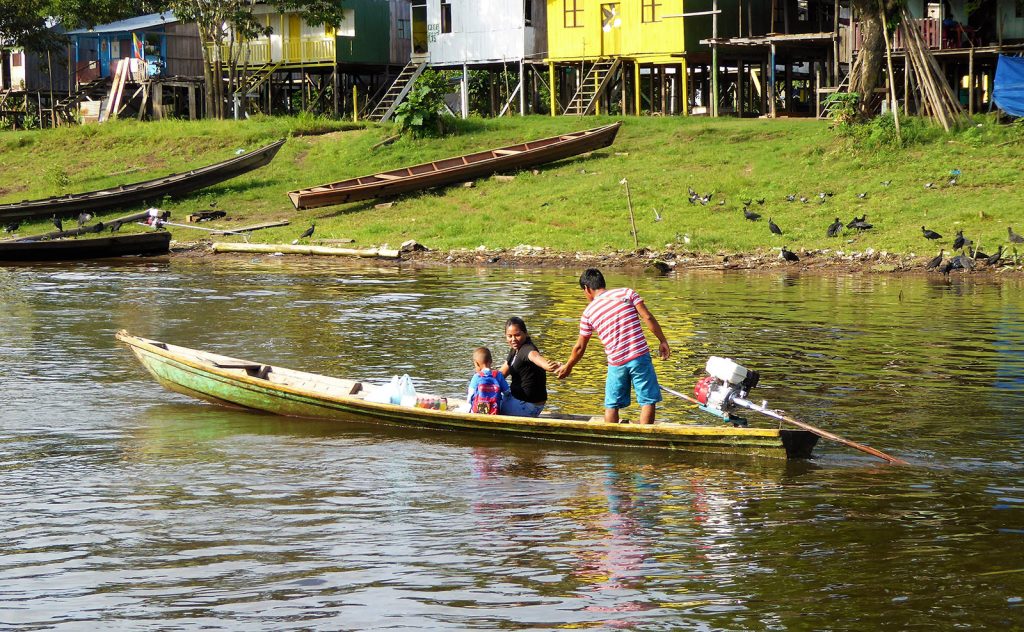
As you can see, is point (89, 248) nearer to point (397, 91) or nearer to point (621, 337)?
point (397, 91)

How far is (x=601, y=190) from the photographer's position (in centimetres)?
3322

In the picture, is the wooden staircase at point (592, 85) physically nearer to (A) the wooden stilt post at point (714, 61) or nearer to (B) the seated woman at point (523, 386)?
(A) the wooden stilt post at point (714, 61)

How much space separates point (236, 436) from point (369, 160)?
2812 cm

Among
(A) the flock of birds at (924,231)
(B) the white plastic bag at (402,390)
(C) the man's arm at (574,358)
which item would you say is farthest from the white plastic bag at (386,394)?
(A) the flock of birds at (924,231)

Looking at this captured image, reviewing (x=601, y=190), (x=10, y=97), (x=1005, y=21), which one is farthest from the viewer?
(x=10, y=97)

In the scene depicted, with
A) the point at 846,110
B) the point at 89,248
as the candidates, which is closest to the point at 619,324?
the point at 89,248

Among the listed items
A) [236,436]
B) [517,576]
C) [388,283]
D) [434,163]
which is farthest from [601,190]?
[517,576]

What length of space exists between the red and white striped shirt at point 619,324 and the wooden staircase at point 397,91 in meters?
38.9

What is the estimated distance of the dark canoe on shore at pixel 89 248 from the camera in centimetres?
3083

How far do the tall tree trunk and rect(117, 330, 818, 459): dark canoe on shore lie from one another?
2436 cm

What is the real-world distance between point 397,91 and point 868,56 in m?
22.8

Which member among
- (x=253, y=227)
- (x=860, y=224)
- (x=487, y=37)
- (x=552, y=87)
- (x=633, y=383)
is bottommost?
(x=633, y=383)

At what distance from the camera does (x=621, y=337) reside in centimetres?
1120

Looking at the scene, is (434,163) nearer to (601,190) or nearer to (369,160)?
(369,160)
